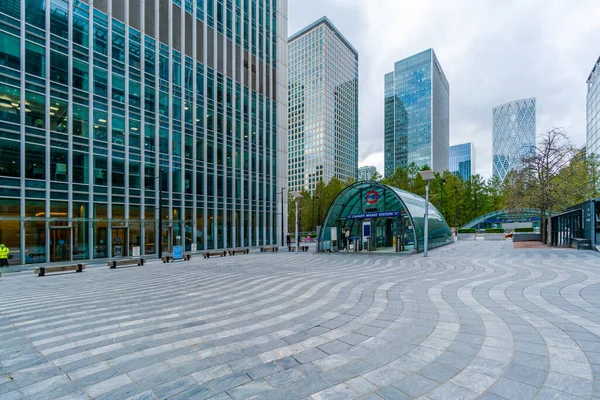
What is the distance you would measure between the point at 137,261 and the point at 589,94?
81.7 m

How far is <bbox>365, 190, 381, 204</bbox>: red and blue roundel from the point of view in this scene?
25.4m

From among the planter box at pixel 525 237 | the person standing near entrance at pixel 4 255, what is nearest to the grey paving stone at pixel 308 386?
the person standing near entrance at pixel 4 255

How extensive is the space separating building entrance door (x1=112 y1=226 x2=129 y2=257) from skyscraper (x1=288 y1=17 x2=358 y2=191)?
359ft

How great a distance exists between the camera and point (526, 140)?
182 metres

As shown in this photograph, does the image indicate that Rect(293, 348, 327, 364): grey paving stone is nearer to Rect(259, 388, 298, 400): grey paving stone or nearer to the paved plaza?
the paved plaza

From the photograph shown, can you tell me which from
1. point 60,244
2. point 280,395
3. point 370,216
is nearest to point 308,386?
point 280,395

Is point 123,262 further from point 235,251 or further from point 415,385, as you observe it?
point 415,385

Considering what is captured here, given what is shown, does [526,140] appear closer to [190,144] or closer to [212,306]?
[190,144]

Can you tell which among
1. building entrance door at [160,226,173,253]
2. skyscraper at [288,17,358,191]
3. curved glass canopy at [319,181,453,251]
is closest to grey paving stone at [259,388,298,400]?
curved glass canopy at [319,181,453,251]

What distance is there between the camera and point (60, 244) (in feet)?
72.3

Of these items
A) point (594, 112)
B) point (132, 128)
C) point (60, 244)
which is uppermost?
point (594, 112)

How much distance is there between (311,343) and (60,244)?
80.0 ft

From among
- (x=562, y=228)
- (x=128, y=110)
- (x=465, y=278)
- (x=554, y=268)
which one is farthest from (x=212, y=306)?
(x=562, y=228)

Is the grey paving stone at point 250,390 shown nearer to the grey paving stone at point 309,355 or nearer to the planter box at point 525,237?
the grey paving stone at point 309,355
